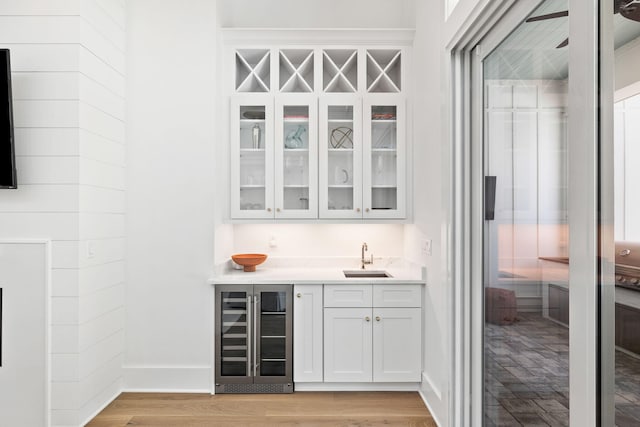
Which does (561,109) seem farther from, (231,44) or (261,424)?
(231,44)

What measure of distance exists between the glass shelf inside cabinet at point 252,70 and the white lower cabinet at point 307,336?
5.37ft

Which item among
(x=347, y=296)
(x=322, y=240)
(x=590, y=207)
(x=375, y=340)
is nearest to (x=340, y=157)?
(x=322, y=240)

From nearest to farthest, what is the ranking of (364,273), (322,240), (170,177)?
(170,177)
(364,273)
(322,240)

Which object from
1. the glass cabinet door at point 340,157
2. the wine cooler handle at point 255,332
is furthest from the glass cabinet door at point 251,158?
the wine cooler handle at point 255,332

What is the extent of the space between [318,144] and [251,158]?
1.76ft

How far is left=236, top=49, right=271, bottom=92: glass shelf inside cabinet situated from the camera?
10.9 feet

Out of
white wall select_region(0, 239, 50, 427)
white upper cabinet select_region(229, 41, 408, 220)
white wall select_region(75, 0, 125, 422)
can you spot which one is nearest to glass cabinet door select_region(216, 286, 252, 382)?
white upper cabinet select_region(229, 41, 408, 220)

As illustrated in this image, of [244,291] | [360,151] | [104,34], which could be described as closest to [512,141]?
[360,151]

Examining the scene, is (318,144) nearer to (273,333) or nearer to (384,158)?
(384,158)

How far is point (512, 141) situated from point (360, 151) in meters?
1.54

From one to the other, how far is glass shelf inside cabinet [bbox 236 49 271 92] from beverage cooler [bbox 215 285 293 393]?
1.57m

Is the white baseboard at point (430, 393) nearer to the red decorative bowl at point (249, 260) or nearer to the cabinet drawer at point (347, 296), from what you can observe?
the cabinet drawer at point (347, 296)

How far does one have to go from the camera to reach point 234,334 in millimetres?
3074

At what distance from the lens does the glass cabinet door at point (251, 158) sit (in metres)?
3.30
